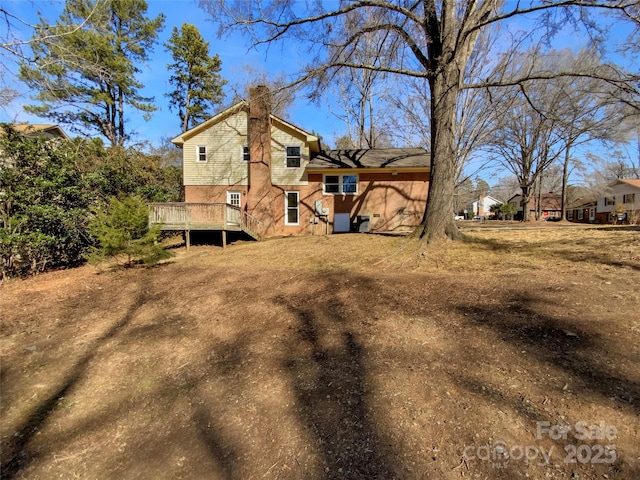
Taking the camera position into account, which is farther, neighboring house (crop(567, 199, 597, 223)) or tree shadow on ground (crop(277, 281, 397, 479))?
neighboring house (crop(567, 199, 597, 223))

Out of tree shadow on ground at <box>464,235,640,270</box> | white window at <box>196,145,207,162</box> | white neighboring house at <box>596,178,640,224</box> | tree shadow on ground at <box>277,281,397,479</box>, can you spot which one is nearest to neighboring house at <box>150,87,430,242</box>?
white window at <box>196,145,207,162</box>

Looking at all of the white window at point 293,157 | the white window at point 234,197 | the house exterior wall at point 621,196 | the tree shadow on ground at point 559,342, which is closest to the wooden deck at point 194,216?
the white window at point 234,197

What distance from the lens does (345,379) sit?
10.2 ft

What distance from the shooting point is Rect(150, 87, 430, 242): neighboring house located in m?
16.4

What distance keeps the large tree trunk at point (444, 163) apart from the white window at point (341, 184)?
866 centimetres

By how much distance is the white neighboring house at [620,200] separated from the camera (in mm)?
34691

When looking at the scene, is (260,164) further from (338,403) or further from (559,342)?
(559,342)

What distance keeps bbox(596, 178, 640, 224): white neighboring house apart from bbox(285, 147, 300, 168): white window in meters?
33.9

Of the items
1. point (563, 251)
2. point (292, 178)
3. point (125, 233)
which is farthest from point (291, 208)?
point (563, 251)

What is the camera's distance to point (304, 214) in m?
17.2

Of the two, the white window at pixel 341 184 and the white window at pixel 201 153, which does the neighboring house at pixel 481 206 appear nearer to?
the white window at pixel 341 184

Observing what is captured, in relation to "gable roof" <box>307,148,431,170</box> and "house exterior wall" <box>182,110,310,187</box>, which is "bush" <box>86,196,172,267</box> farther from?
"gable roof" <box>307,148,431,170</box>

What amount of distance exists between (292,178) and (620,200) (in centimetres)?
4359

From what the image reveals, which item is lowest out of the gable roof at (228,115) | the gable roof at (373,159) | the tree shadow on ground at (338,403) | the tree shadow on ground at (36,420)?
the tree shadow on ground at (36,420)
